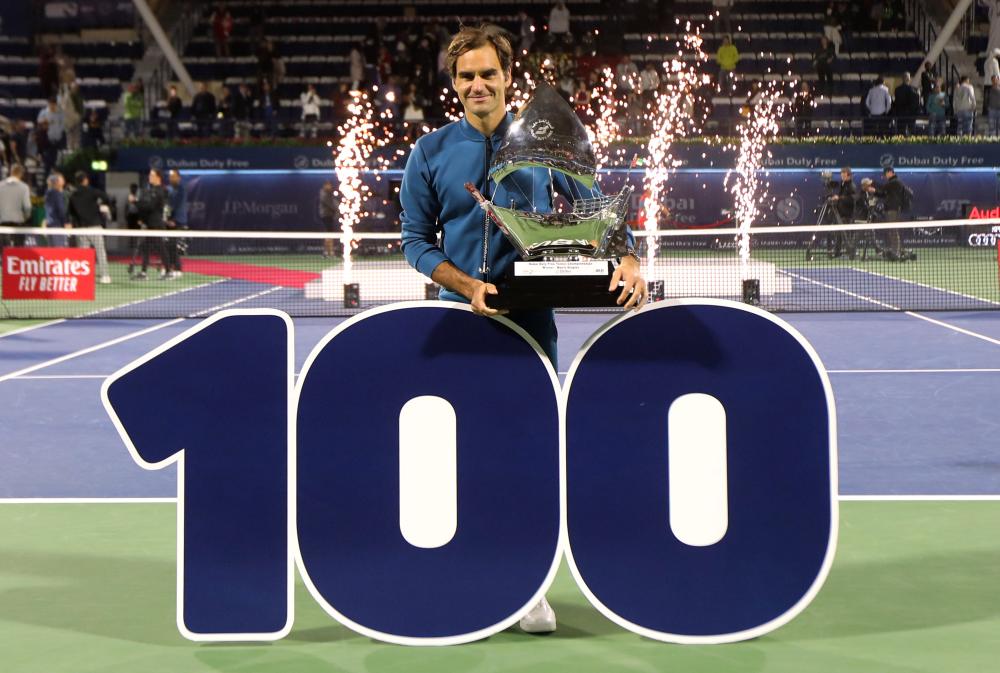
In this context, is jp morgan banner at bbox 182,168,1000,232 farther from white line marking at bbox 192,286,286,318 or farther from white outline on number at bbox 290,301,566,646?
white outline on number at bbox 290,301,566,646

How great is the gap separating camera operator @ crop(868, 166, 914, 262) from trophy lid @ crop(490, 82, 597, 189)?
23.7m

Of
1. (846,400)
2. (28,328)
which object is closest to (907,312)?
(846,400)

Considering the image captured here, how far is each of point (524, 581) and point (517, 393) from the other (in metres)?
0.64

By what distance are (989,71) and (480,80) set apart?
104 ft

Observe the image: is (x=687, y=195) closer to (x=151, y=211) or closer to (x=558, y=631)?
(x=151, y=211)

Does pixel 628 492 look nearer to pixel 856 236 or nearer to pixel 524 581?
pixel 524 581

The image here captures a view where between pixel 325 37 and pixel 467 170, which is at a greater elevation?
pixel 325 37

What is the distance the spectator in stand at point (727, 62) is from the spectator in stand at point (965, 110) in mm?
5610

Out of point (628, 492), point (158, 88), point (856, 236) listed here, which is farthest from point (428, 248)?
point (158, 88)

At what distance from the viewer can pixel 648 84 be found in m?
34.4

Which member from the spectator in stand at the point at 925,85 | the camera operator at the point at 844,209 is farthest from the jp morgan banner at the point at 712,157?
the camera operator at the point at 844,209

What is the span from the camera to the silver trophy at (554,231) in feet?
14.7

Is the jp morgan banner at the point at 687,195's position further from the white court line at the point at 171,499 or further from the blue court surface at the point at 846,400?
the white court line at the point at 171,499

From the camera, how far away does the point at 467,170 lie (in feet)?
16.3
